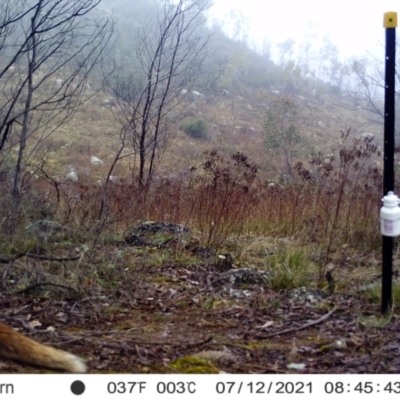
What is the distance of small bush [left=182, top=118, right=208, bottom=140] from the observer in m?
25.0

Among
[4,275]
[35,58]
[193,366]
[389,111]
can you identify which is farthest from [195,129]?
[193,366]

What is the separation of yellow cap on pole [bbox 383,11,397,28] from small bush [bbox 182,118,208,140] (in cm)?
2223

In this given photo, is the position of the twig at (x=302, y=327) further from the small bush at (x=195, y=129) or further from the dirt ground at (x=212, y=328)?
the small bush at (x=195, y=129)

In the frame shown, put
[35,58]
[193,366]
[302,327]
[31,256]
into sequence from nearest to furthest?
[193,366], [302,327], [31,256], [35,58]

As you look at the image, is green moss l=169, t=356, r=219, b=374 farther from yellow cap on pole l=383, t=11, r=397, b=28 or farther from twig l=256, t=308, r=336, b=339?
yellow cap on pole l=383, t=11, r=397, b=28

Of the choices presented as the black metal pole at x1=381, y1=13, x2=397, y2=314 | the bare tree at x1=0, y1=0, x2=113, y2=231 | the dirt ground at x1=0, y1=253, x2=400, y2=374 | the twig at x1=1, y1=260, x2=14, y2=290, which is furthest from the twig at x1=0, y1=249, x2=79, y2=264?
the black metal pole at x1=381, y1=13, x2=397, y2=314

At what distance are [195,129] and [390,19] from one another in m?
22.3

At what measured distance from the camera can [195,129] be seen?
82.2ft

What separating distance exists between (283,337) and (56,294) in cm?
150

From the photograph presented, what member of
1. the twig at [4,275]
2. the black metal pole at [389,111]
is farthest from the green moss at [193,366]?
the twig at [4,275]

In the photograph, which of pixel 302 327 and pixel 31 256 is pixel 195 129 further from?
pixel 302 327

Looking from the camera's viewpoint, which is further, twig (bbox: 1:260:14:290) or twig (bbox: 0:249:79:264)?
twig (bbox: 0:249:79:264)
